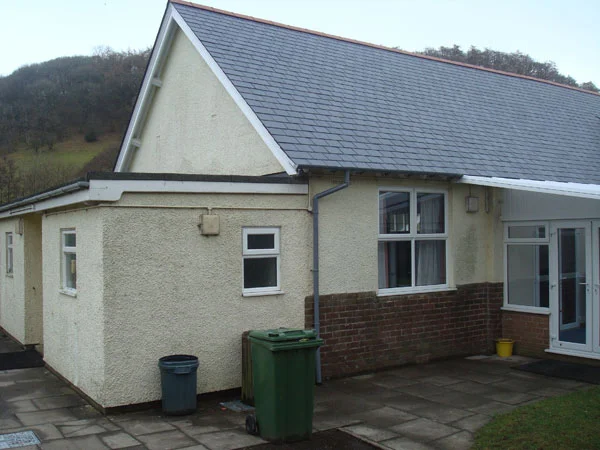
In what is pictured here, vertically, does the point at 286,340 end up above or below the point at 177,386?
above

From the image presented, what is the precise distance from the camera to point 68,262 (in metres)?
9.31

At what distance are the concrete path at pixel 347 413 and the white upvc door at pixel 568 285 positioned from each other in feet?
4.70

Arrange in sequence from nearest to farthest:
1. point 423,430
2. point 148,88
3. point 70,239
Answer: point 423,430 < point 70,239 < point 148,88

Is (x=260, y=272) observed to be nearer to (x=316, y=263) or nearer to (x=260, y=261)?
(x=260, y=261)

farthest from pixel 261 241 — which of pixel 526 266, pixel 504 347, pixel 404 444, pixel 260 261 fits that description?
pixel 526 266

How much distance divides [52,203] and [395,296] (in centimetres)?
577

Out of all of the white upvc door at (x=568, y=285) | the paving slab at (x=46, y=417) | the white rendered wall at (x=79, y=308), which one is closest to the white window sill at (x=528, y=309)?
the white upvc door at (x=568, y=285)

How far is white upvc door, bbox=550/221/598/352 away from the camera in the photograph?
10594mm

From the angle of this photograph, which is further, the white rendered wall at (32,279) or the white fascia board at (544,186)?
the white rendered wall at (32,279)

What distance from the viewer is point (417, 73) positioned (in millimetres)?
14859

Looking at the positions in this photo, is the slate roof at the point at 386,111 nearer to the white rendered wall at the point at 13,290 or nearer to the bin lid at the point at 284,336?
the bin lid at the point at 284,336

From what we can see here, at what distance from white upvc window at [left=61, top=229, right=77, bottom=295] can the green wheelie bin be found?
3.66 meters

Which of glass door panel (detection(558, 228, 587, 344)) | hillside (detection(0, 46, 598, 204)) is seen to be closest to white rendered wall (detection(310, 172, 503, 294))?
glass door panel (detection(558, 228, 587, 344))

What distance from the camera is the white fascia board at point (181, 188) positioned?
748cm
